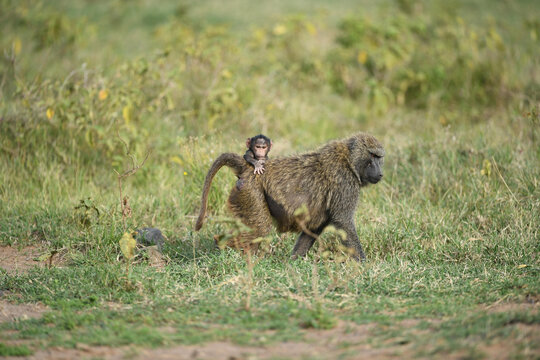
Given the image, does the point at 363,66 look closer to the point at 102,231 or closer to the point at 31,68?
the point at 31,68

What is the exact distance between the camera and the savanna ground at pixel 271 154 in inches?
138

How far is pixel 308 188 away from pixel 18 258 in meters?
2.58

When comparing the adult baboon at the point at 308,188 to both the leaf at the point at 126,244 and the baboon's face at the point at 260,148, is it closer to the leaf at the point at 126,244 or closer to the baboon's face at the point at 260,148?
the baboon's face at the point at 260,148

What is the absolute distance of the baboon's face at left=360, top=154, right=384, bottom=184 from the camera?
5215mm

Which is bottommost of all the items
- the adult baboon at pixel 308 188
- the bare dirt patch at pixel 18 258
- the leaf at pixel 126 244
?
the bare dirt patch at pixel 18 258

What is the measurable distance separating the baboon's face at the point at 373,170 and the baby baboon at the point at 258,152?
2.88 ft

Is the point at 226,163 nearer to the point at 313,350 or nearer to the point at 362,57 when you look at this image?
the point at 313,350

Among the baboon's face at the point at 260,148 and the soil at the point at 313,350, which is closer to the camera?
the soil at the point at 313,350

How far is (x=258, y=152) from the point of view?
5051 millimetres

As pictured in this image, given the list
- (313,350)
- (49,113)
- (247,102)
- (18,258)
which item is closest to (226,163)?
(18,258)

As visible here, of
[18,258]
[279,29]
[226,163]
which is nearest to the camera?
[226,163]

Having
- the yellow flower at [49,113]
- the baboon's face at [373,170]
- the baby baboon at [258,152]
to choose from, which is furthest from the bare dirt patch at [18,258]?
the baboon's face at [373,170]

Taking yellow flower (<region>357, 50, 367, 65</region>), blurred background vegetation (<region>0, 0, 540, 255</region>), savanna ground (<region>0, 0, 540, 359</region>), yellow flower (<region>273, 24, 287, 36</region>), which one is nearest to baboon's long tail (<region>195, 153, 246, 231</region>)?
savanna ground (<region>0, 0, 540, 359</region>)

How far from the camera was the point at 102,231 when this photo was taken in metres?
5.36
